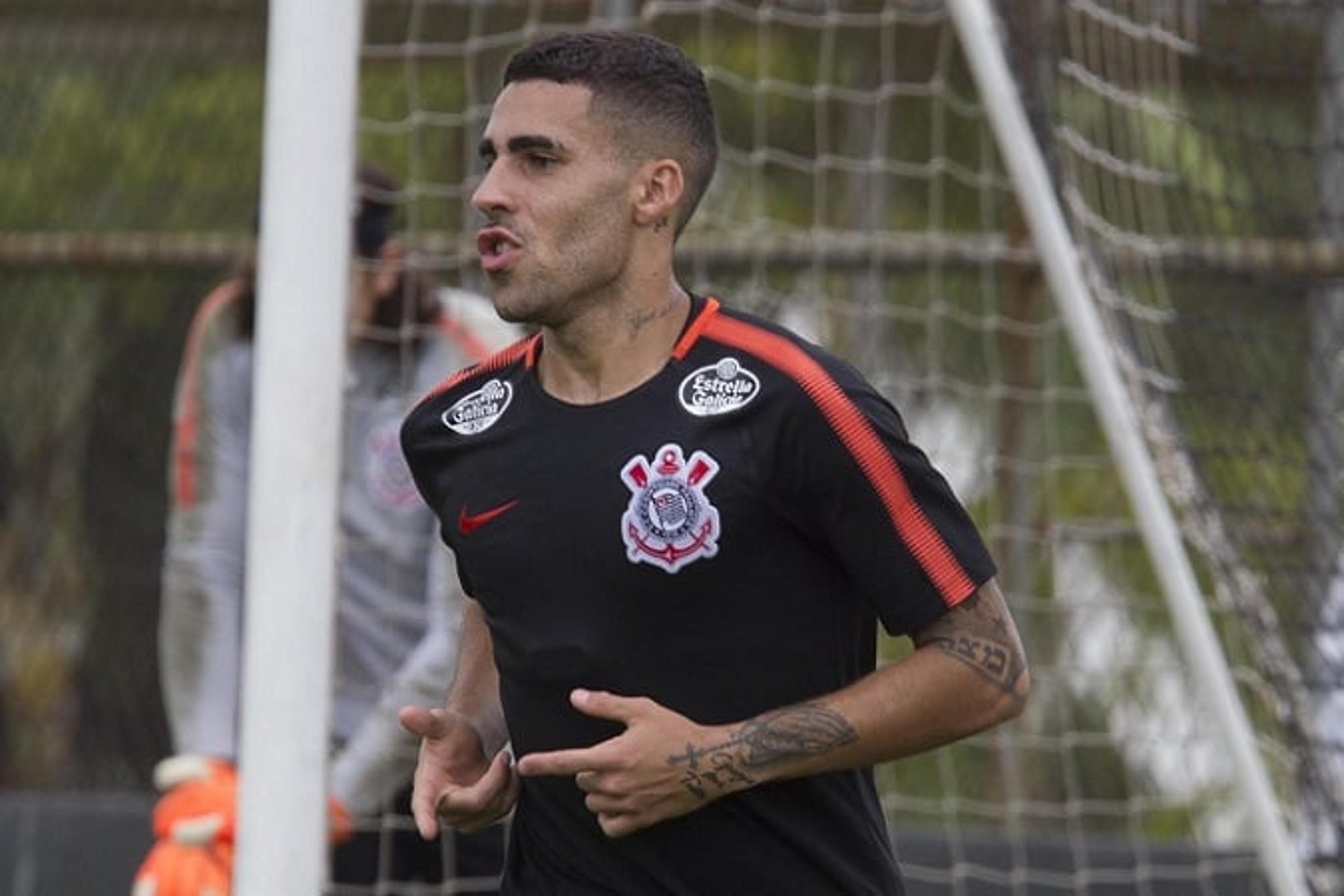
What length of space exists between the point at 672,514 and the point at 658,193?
434 mm

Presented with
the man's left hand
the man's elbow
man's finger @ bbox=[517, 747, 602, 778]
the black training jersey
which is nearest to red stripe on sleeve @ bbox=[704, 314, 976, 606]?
the black training jersey

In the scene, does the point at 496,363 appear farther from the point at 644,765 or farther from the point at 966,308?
the point at 966,308

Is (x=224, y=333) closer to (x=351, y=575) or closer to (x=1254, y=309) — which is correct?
(x=351, y=575)

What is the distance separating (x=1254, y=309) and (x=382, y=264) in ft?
7.00

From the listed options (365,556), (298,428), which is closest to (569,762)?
(298,428)

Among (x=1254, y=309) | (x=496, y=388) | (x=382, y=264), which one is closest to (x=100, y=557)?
(x=382, y=264)

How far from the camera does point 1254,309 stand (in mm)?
5977

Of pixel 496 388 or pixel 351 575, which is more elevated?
pixel 496 388

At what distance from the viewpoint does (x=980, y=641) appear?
286cm

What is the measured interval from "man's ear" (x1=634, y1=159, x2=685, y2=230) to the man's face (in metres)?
0.01

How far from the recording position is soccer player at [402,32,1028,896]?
284cm

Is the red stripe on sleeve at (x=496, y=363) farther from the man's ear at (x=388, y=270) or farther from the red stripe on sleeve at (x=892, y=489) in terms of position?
the man's ear at (x=388, y=270)

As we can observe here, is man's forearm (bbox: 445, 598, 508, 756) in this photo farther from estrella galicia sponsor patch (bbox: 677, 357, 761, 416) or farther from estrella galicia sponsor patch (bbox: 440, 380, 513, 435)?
estrella galicia sponsor patch (bbox: 677, 357, 761, 416)

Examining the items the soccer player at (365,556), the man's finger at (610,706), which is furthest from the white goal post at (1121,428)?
the man's finger at (610,706)
